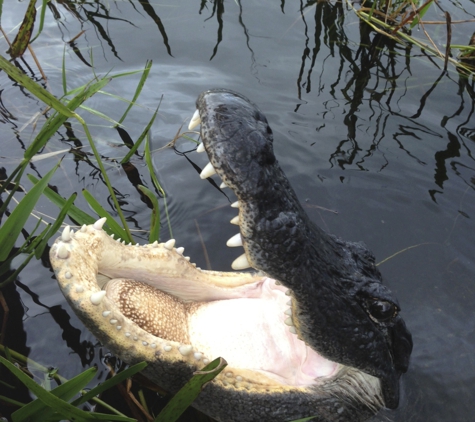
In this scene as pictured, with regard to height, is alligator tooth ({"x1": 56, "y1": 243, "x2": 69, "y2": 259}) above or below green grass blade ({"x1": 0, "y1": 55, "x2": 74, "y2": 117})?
below

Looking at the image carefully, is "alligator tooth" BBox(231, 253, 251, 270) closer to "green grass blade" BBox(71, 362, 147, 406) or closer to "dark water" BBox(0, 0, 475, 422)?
"green grass blade" BBox(71, 362, 147, 406)

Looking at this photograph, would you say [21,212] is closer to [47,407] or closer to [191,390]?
[47,407]

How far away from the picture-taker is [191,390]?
1851 millimetres

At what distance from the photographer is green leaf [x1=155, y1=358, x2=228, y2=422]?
1802 mm

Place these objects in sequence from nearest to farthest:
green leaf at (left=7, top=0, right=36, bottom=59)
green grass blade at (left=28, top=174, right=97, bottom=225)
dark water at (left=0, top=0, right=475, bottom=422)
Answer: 1. green grass blade at (left=28, top=174, right=97, bottom=225)
2. dark water at (left=0, top=0, right=475, bottom=422)
3. green leaf at (left=7, top=0, right=36, bottom=59)

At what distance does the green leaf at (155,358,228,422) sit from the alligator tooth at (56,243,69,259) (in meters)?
0.69

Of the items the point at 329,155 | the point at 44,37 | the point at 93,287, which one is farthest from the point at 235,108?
the point at 44,37

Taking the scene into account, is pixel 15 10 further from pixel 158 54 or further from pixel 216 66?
pixel 216 66

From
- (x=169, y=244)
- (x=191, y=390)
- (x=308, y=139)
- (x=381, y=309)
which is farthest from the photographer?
(x=308, y=139)

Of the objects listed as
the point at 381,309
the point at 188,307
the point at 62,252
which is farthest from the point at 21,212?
the point at 381,309

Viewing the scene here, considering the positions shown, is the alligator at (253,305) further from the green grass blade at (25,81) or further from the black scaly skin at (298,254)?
the green grass blade at (25,81)

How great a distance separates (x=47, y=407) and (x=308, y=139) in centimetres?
341

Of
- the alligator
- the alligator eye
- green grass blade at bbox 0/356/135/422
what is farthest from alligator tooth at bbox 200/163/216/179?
the alligator eye

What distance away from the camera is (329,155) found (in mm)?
4543
